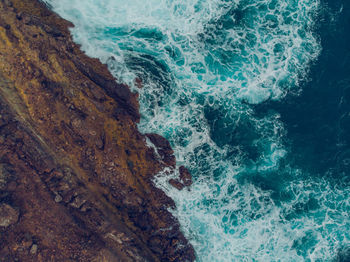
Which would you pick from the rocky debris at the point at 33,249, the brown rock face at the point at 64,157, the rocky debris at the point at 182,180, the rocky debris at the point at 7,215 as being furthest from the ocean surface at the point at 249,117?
the rocky debris at the point at 7,215

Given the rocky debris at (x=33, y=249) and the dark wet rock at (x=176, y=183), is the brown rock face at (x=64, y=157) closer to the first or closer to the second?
the rocky debris at (x=33, y=249)

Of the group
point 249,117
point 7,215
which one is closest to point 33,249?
point 7,215

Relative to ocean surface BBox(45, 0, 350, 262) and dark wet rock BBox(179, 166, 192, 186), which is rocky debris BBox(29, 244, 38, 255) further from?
dark wet rock BBox(179, 166, 192, 186)

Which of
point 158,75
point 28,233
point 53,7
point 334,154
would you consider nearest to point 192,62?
point 158,75

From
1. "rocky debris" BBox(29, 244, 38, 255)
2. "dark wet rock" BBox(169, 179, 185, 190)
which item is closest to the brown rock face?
"rocky debris" BBox(29, 244, 38, 255)

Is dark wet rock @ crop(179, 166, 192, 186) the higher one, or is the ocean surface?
the ocean surface

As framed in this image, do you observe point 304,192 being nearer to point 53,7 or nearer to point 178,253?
point 178,253
